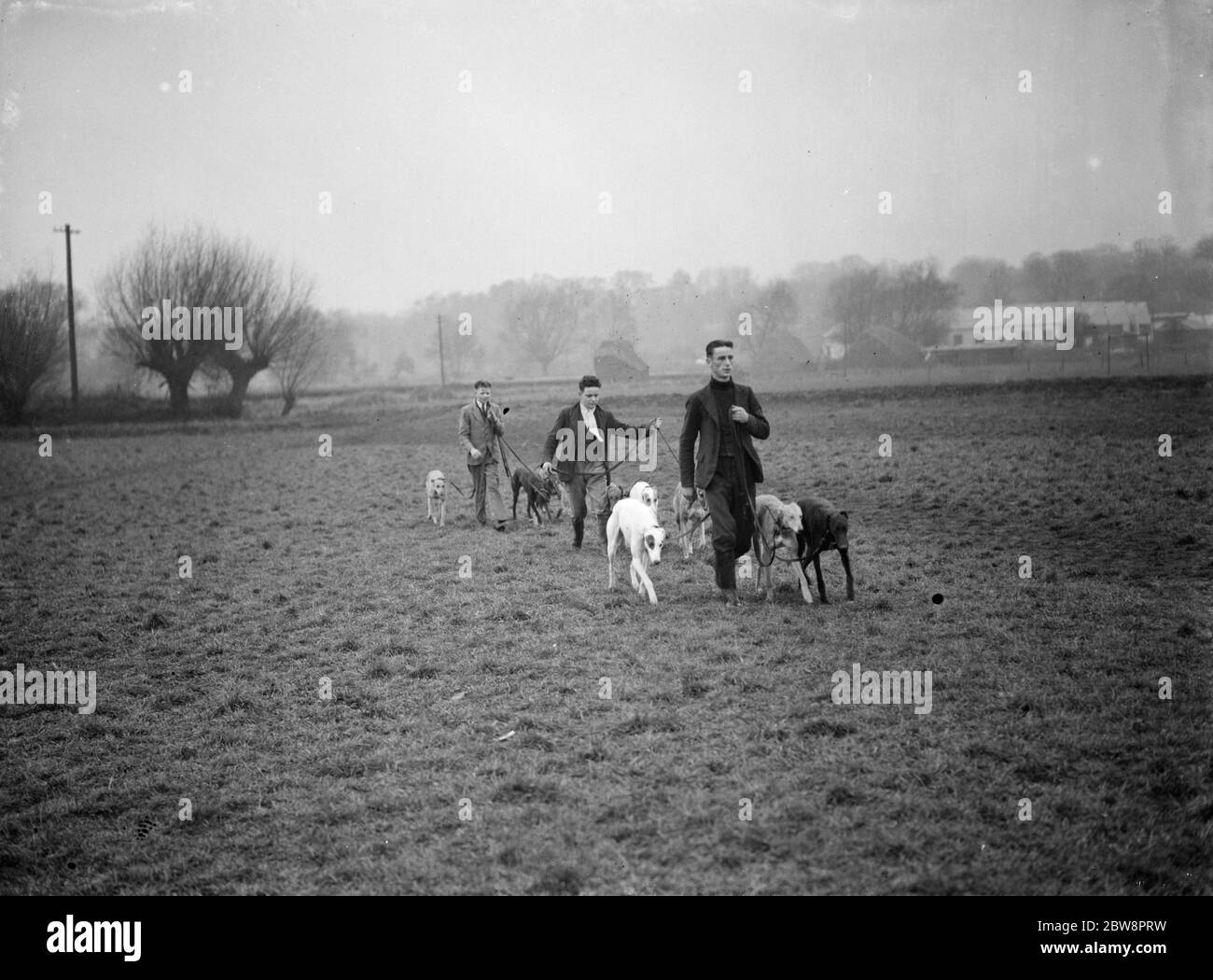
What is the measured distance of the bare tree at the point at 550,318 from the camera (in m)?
→ 63.9

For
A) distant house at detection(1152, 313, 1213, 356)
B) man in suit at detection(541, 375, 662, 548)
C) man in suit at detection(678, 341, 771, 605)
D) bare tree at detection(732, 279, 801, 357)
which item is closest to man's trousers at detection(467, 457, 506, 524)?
man in suit at detection(541, 375, 662, 548)

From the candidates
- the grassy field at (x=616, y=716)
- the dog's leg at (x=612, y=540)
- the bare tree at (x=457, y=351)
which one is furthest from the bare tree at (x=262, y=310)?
the dog's leg at (x=612, y=540)

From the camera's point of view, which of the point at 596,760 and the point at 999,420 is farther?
the point at 999,420

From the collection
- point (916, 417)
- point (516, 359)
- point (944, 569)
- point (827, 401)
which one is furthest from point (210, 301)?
point (944, 569)

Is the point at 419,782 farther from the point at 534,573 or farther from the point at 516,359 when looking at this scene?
the point at 516,359

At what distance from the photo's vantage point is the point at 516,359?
7112 centimetres

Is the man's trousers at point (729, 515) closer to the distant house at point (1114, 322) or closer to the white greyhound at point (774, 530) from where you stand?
the white greyhound at point (774, 530)

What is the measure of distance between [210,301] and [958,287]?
147ft

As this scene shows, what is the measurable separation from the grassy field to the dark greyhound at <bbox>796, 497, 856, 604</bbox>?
27 centimetres

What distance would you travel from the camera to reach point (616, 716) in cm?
631

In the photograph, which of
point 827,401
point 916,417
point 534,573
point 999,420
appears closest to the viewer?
point 534,573

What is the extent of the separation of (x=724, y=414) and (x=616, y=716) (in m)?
3.89

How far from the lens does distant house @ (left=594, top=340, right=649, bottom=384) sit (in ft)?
149
